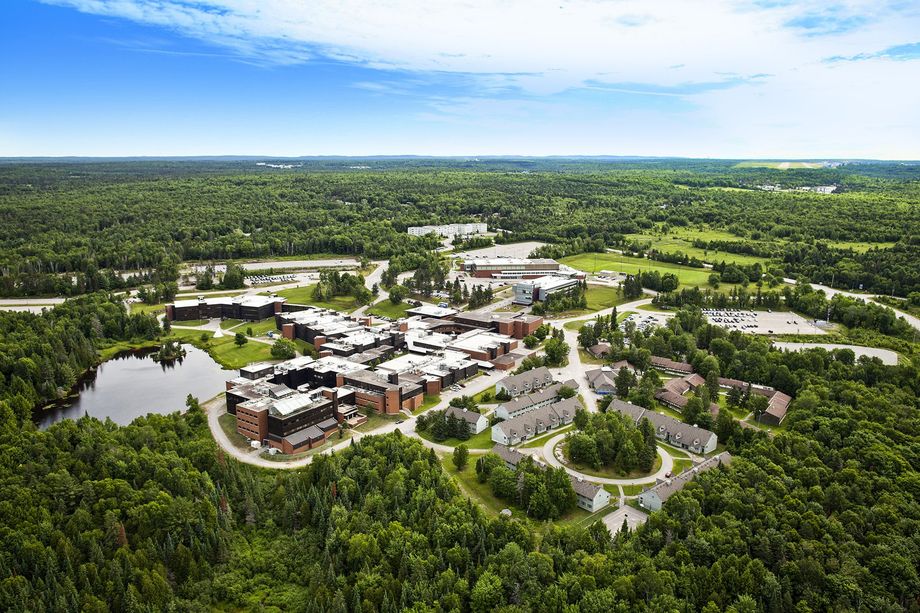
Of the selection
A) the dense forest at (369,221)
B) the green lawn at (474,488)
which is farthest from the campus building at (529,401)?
the dense forest at (369,221)

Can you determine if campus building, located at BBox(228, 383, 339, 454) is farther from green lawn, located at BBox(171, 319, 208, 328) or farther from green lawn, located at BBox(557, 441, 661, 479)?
green lawn, located at BBox(171, 319, 208, 328)

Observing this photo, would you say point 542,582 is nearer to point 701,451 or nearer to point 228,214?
point 701,451

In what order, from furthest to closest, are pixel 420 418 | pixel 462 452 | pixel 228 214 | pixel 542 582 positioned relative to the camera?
pixel 228 214 < pixel 420 418 < pixel 462 452 < pixel 542 582

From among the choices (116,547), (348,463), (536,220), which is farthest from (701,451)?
(536,220)

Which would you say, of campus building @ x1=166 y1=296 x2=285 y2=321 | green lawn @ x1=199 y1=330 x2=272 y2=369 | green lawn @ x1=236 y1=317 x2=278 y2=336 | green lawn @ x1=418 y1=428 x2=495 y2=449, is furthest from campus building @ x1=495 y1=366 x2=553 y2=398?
campus building @ x1=166 y1=296 x2=285 y2=321

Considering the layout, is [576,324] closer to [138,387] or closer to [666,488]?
[666,488]

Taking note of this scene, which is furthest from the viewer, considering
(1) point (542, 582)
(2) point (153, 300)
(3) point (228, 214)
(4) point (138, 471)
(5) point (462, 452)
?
(3) point (228, 214)
